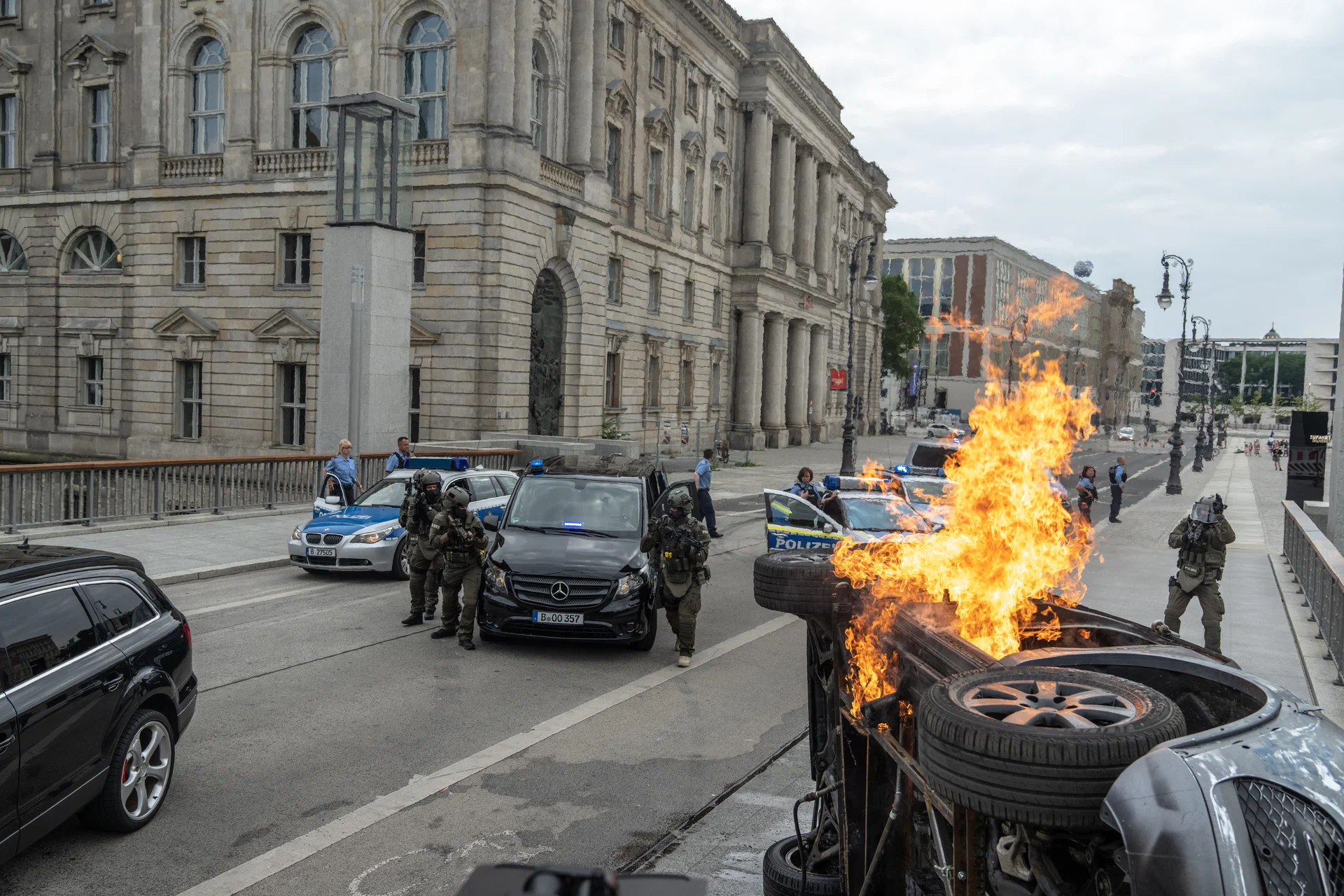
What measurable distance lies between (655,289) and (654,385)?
13.5ft

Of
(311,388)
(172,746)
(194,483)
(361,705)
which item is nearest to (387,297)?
(194,483)

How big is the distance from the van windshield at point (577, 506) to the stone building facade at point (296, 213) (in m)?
19.7

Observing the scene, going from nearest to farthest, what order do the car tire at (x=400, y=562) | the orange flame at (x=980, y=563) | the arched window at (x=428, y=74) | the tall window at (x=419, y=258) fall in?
the orange flame at (x=980, y=563), the car tire at (x=400, y=562), the arched window at (x=428, y=74), the tall window at (x=419, y=258)

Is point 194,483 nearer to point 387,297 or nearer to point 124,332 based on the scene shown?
point 387,297

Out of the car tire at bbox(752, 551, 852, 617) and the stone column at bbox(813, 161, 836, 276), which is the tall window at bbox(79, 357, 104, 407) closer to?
the car tire at bbox(752, 551, 852, 617)

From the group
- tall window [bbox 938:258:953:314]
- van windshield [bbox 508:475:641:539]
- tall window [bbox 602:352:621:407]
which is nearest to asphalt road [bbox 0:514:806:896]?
van windshield [bbox 508:475:641:539]

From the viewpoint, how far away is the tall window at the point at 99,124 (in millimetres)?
37844

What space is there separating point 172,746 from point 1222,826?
18.9 ft

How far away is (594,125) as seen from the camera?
1501 inches

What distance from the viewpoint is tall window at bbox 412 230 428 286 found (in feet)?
106

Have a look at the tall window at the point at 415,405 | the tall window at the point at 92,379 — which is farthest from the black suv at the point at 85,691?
the tall window at the point at 92,379

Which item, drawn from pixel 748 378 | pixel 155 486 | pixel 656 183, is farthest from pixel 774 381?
pixel 155 486

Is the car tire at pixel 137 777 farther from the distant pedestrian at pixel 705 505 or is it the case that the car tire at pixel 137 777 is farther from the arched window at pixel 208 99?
the arched window at pixel 208 99

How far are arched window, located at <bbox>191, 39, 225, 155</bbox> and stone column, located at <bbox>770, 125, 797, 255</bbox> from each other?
30580 millimetres
